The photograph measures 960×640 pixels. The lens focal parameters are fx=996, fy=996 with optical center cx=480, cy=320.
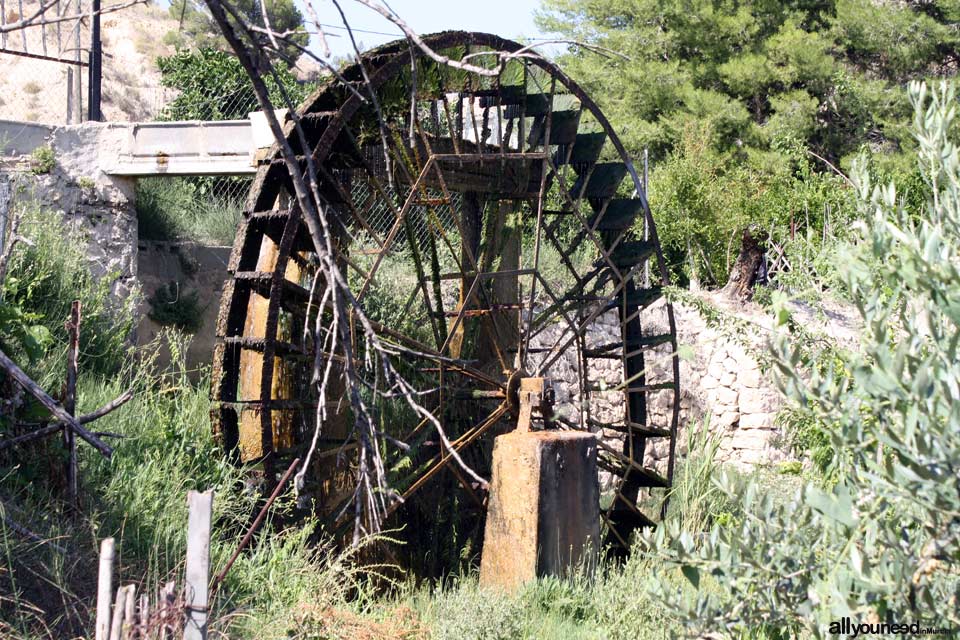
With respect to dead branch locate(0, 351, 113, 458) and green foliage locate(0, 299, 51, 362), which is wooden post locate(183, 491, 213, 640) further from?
green foliage locate(0, 299, 51, 362)

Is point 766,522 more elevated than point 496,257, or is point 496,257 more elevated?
point 496,257

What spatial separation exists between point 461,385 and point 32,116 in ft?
58.1

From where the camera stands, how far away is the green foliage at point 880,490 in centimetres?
196

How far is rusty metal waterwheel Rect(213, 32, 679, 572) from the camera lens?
618 centimetres

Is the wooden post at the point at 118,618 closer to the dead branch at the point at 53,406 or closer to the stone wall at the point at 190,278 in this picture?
the dead branch at the point at 53,406

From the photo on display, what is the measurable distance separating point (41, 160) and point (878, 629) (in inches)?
268

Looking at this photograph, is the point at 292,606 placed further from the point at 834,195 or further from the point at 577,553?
the point at 834,195

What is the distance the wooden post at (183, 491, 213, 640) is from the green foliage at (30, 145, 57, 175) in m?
5.22

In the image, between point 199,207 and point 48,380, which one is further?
point 199,207

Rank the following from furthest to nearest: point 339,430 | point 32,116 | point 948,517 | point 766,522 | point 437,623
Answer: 1. point 32,116
2. point 339,430
3. point 437,623
4. point 766,522
5. point 948,517

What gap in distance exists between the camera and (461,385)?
24.8 feet

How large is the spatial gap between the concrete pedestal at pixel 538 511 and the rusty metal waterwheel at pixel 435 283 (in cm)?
40

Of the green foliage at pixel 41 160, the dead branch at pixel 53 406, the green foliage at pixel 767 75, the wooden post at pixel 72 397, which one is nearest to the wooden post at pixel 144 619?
the dead branch at pixel 53 406

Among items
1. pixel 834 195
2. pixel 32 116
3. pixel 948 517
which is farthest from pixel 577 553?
pixel 32 116
